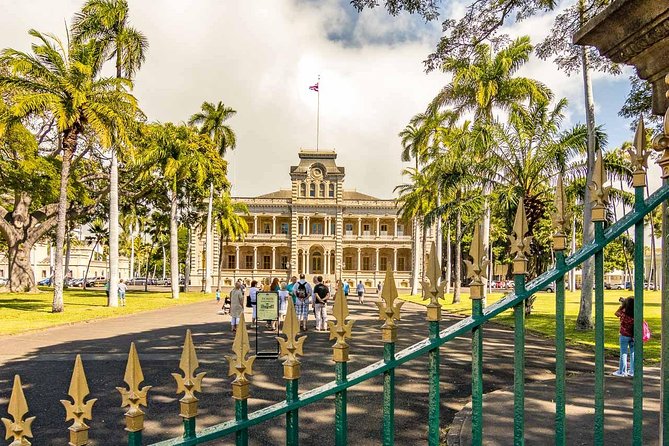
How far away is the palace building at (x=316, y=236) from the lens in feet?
220

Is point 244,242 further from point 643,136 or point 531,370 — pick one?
point 643,136

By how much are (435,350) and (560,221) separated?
0.79m

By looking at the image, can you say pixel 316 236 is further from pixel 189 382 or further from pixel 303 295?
pixel 189 382

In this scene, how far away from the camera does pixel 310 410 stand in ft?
21.4

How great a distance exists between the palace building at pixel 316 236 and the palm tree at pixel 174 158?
31.4m

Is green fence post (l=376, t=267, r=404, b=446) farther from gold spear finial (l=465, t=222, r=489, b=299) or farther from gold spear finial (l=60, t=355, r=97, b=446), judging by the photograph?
gold spear finial (l=60, t=355, r=97, b=446)

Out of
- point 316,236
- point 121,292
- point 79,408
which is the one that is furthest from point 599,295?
point 316,236

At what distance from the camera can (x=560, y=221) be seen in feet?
7.07

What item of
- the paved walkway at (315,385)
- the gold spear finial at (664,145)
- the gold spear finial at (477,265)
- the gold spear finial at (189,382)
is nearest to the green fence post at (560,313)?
the gold spear finial at (477,265)

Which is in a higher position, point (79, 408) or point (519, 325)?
point (519, 325)

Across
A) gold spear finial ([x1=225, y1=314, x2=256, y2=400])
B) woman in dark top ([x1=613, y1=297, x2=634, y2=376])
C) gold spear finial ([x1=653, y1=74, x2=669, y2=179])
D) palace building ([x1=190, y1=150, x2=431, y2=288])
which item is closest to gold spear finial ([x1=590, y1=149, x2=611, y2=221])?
gold spear finial ([x1=653, y1=74, x2=669, y2=179])

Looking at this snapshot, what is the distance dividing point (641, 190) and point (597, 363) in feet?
2.58

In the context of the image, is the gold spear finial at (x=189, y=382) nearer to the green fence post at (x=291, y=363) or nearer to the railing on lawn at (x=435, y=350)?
the railing on lawn at (x=435, y=350)

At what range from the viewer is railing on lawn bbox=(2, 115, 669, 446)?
1902 mm
